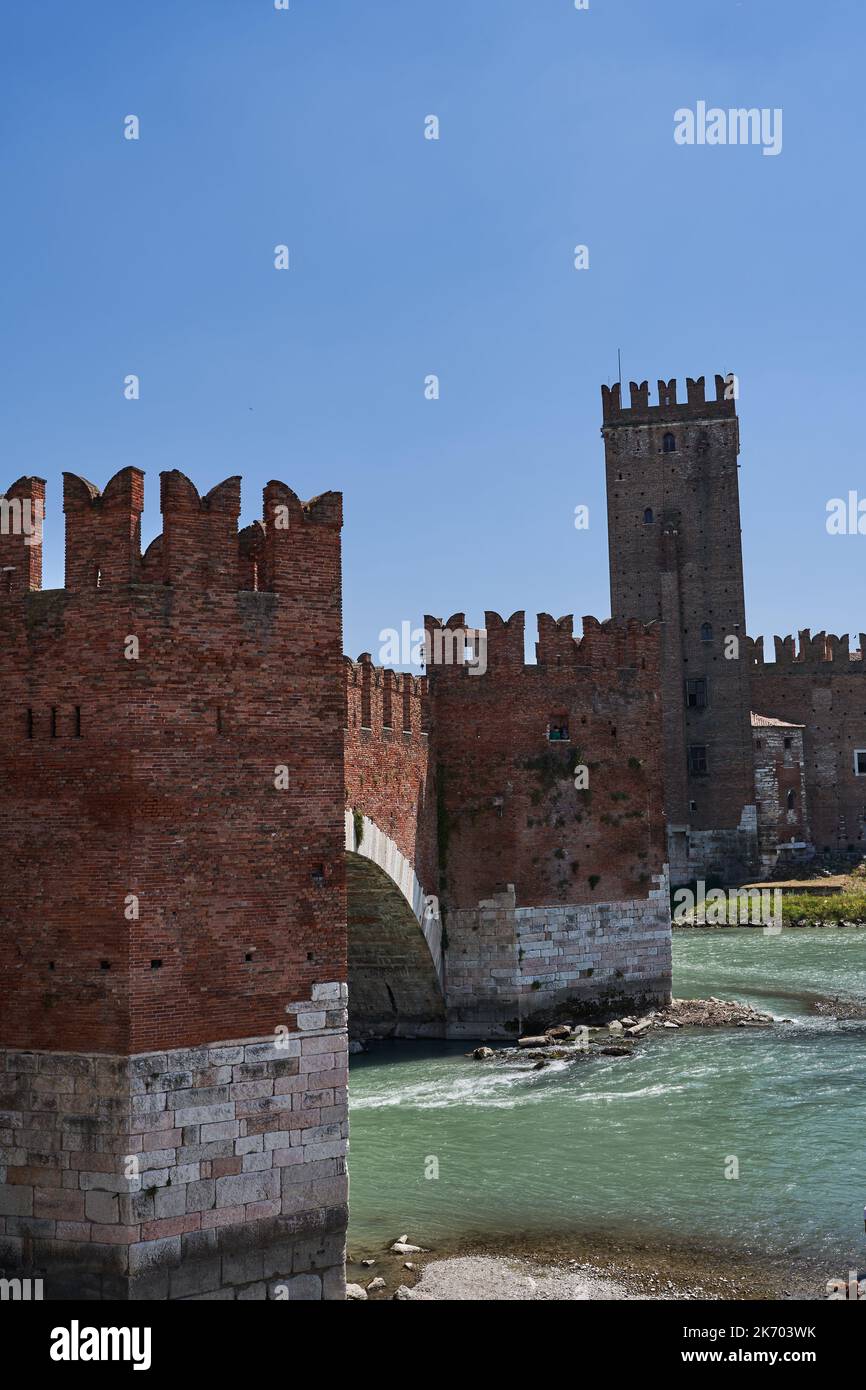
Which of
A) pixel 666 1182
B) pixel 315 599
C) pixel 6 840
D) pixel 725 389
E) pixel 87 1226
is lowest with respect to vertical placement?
pixel 666 1182

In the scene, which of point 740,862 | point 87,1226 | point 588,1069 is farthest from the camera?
point 740,862

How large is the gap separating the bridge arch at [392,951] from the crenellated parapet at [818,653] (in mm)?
32558

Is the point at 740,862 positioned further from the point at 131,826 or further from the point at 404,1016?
the point at 131,826

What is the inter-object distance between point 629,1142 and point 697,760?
3286cm

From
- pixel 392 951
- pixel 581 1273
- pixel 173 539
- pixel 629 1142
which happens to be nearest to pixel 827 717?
pixel 392 951

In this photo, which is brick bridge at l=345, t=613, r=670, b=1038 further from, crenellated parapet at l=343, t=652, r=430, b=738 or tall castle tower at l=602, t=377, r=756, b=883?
tall castle tower at l=602, t=377, r=756, b=883

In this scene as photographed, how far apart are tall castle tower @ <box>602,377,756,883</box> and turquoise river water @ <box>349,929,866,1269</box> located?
23.8m

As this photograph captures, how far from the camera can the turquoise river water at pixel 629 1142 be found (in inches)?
511

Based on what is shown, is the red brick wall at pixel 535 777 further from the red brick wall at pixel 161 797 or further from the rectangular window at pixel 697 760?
the rectangular window at pixel 697 760

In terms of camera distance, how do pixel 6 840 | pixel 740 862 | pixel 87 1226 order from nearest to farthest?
1. pixel 87 1226
2. pixel 6 840
3. pixel 740 862

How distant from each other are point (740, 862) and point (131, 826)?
3936cm

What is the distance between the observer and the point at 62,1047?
9.96 m

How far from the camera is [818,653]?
51.5 metres
